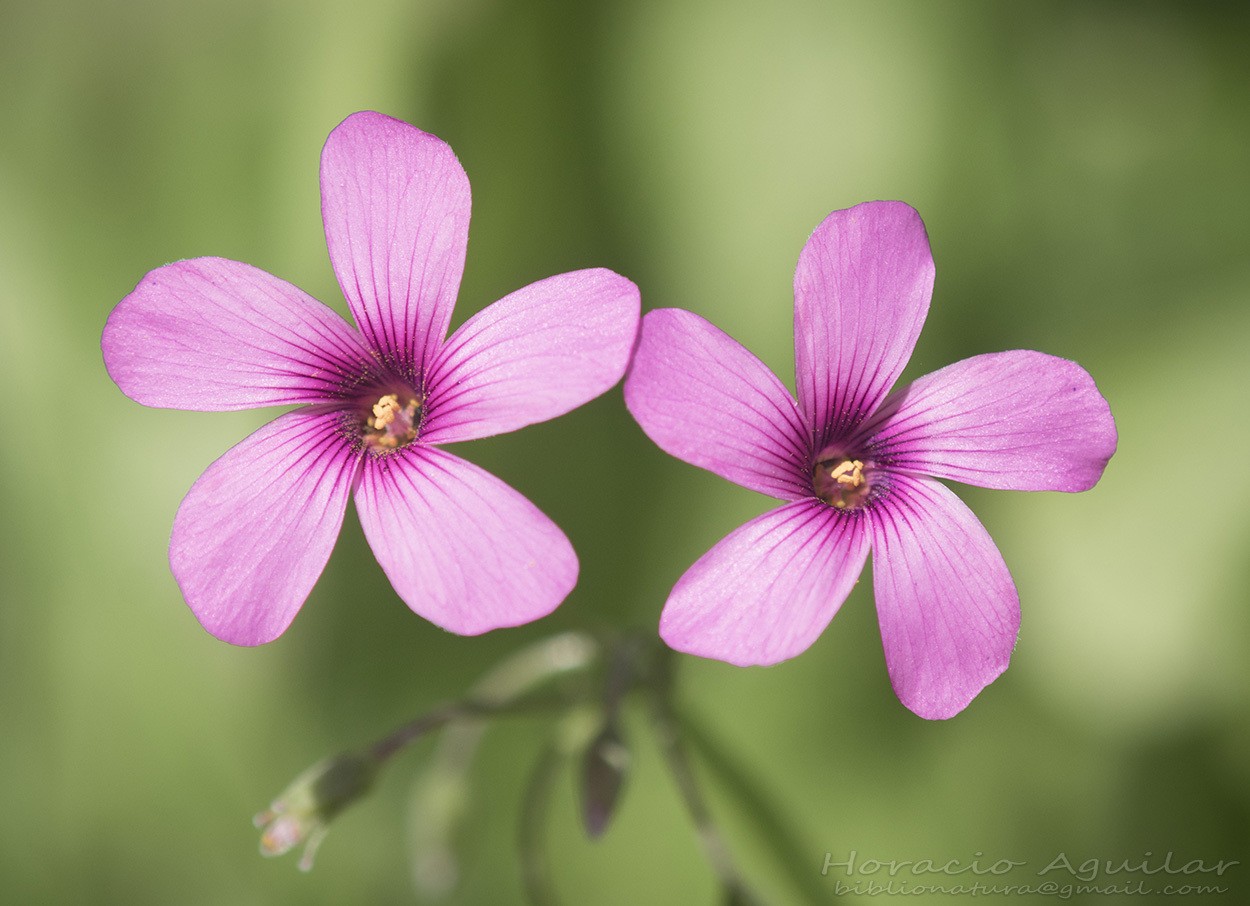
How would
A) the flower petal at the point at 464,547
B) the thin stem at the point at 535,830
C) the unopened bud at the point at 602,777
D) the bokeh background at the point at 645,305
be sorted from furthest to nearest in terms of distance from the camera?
the bokeh background at the point at 645,305, the thin stem at the point at 535,830, the unopened bud at the point at 602,777, the flower petal at the point at 464,547

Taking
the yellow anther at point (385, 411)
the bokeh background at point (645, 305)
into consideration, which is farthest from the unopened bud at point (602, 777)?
the bokeh background at point (645, 305)

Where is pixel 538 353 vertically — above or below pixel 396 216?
below

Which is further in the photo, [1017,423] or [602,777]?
[602,777]

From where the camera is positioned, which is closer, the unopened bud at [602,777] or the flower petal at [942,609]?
the flower petal at [942,609]

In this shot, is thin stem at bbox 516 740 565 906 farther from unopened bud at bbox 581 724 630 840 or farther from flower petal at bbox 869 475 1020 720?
flower petal at bbox 869 475 1020 720

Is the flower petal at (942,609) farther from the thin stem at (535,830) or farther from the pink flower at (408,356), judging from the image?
the thin stem at (535,830)

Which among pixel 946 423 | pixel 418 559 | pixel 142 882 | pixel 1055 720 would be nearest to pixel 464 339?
pixel 418 559

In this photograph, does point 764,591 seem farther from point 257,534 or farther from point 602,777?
point 257,534

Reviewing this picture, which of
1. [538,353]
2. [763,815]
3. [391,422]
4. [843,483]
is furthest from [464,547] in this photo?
[763,815]

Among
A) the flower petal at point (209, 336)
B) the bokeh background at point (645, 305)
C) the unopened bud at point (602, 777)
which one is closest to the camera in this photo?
the flower petal at point (209, 336)
